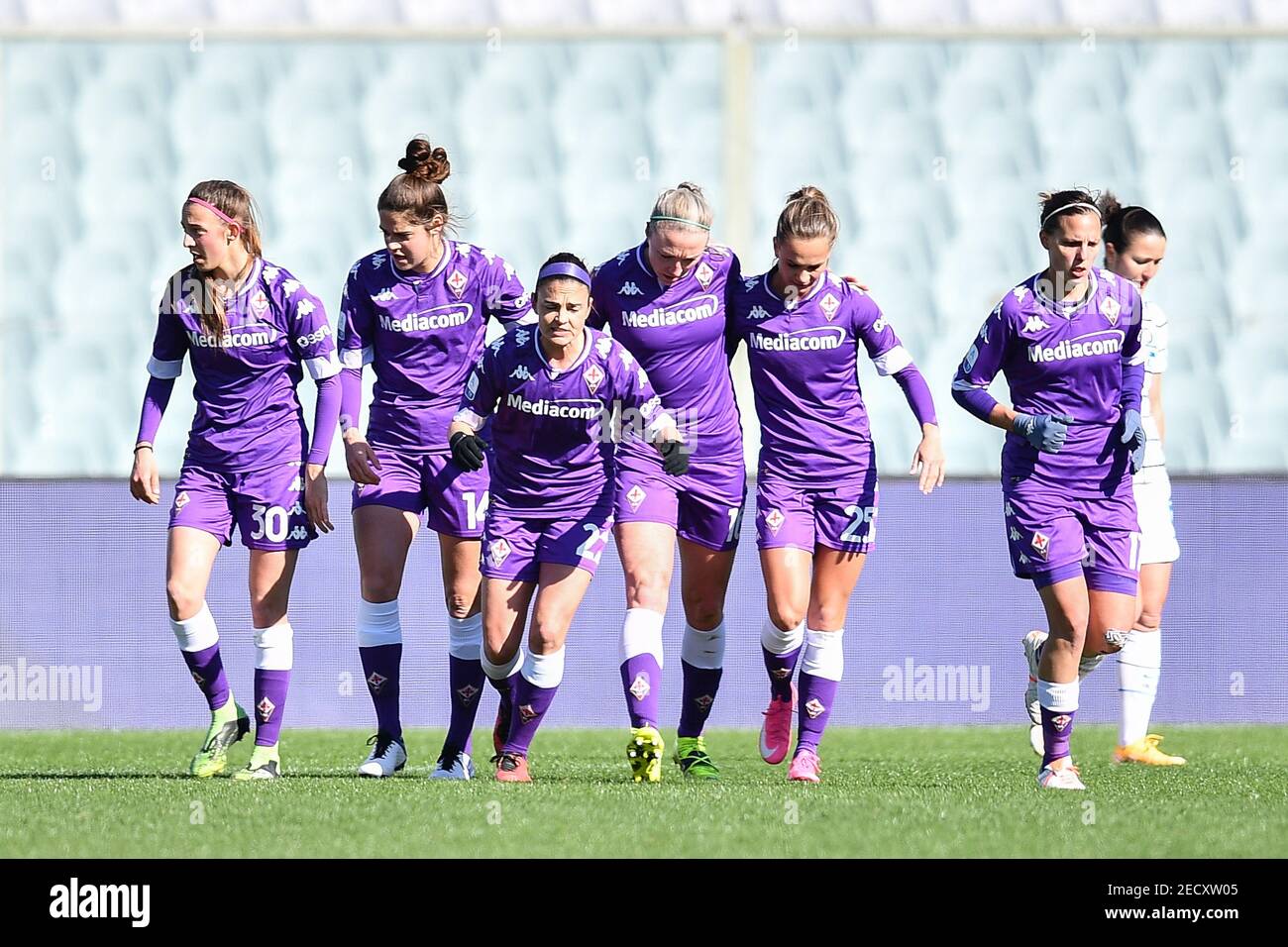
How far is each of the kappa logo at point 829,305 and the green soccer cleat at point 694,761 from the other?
5.67 feet

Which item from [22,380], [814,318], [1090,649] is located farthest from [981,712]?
[22,380]

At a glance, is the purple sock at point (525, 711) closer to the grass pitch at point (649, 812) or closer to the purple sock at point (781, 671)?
the grass pitch at point (649, 812)

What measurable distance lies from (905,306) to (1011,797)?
27.1 ft

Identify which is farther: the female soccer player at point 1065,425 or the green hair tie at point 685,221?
the green hair tie at point 685,221

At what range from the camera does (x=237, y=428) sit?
7.32 m

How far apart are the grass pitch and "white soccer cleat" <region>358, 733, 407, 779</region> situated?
13 cm

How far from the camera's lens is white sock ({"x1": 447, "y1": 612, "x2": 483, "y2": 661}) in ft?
25.0

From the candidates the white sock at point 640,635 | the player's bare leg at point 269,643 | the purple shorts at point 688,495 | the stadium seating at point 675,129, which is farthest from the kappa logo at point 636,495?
the stadium seating at point 675,129

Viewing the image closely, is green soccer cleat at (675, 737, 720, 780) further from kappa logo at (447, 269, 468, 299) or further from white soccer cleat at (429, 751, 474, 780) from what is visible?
kappa logo at (447, 269, 468, 299)

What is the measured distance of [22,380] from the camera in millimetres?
14008

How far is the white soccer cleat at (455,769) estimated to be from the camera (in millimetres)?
7309

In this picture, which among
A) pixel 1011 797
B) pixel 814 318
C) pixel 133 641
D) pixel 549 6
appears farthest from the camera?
pixel 549 6

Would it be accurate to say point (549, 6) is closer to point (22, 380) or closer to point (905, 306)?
point (905, 306)

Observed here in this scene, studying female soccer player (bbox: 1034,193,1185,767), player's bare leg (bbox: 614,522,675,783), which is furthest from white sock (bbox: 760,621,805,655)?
female soccer player (bbox: 1034,193,1185,767)
